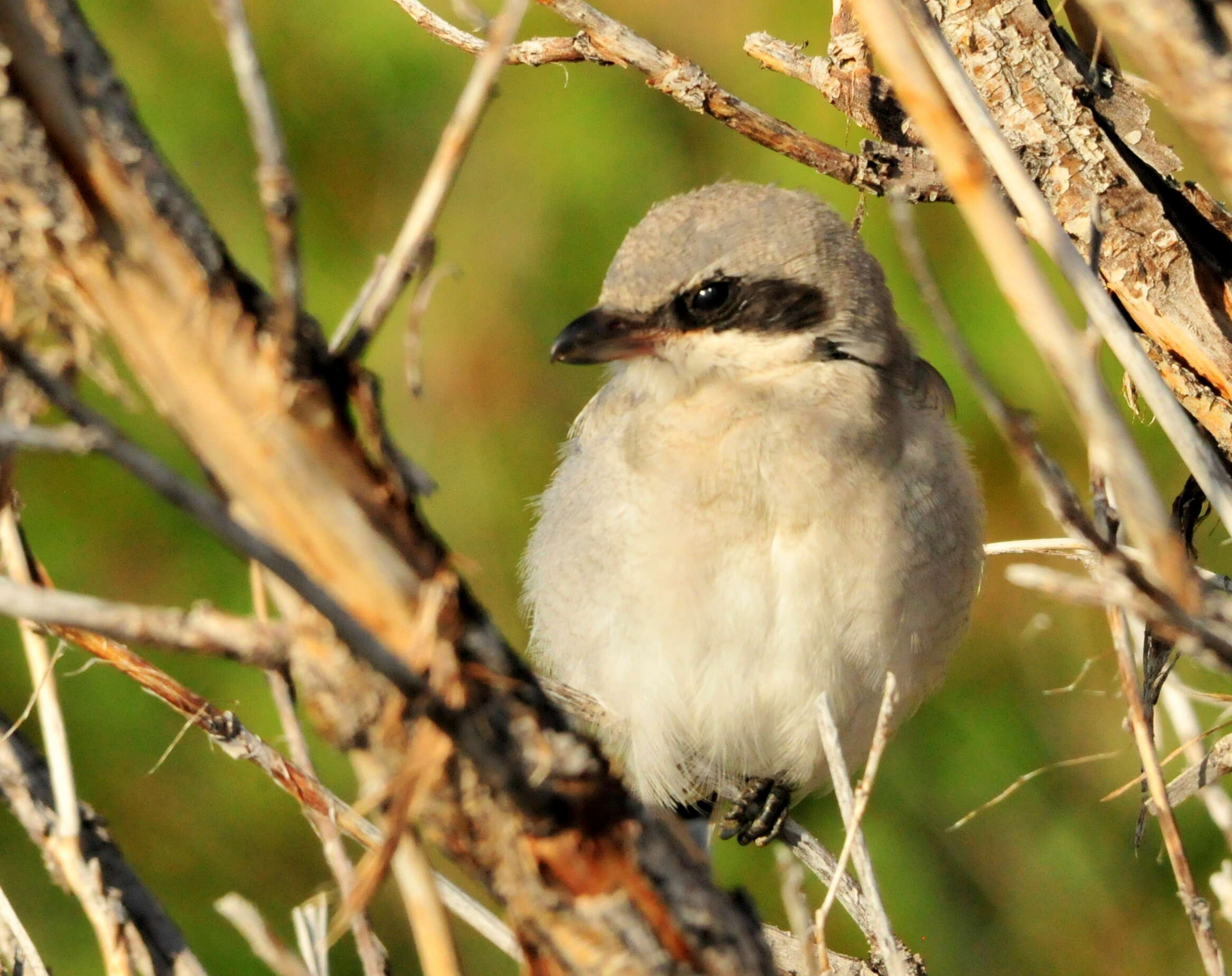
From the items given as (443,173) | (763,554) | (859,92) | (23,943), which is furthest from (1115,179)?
(23,943)

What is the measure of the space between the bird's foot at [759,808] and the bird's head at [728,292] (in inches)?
31.3

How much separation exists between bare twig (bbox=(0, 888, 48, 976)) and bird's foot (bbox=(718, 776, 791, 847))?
1321 mm

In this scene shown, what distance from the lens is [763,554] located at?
6.41 feet

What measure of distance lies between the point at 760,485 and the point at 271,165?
1222 mm

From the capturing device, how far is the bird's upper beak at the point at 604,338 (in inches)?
76.4

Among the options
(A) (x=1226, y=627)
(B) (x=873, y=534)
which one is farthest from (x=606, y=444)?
(A) (x=1226, y=627)

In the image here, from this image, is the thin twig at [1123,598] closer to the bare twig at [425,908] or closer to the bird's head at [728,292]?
the bare twig at [425,908]

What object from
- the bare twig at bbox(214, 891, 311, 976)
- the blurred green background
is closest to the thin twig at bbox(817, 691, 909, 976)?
the bare twig at bbox(214, 891, 311, 976)

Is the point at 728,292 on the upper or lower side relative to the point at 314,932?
upper

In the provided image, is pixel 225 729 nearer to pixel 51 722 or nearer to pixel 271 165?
pixel 51 722

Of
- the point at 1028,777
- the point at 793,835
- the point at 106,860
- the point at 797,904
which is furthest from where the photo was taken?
the point at 793,835

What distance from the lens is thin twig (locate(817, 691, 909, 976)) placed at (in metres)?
1.32

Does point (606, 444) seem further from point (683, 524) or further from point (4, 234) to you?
point (4, 234)

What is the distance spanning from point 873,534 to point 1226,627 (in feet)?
3.13
